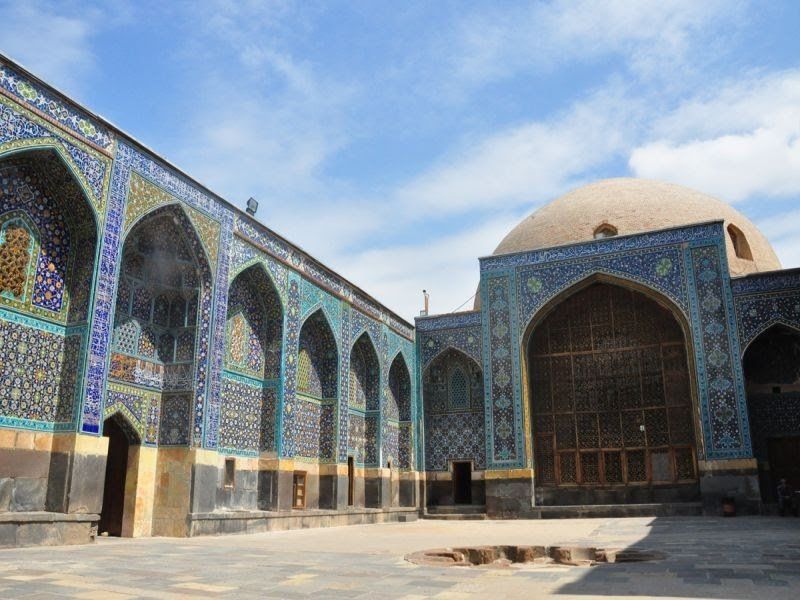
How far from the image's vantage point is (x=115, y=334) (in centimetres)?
1048

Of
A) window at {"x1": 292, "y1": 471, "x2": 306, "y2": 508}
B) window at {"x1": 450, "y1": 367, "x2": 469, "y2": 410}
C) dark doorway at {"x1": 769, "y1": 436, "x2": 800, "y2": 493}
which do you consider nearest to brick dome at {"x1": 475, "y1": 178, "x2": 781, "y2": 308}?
window at {"x1": 450, "y1": 367, "x2": 469, "y2": 410}

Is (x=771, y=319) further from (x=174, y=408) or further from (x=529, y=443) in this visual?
(x=174, y=408)

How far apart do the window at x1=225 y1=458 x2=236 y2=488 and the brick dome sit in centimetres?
984

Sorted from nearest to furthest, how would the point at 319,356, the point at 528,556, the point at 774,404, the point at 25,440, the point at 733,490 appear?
1. the point at 528,556
2. the point at 25,440
3. the point at 733,490
4. the point at 319,356
5. the point at 774,404

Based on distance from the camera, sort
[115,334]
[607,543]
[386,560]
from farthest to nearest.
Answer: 1. [115,334]
2. [607,543]
3. [386,560]

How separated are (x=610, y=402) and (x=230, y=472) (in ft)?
30.3

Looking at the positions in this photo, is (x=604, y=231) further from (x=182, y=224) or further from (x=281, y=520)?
(x=182, y=224)

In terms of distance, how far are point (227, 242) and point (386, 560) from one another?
697 cm

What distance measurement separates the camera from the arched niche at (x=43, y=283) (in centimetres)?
860

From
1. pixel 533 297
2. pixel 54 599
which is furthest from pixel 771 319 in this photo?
pixel 54 599

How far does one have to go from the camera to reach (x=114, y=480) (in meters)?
10.6

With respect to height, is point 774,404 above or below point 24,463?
above

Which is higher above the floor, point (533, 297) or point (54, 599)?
point (533, 297)

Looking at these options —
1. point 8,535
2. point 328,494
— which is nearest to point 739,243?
point 328,494
